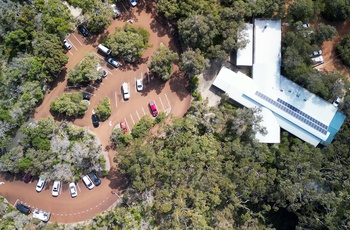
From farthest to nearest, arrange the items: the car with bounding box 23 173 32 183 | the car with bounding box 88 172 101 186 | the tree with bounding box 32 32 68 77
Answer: the car with bounding box 88 172 101 186 < the car with bounding box 23 173 32 183 < the tree with bounding box 32 32 68 77

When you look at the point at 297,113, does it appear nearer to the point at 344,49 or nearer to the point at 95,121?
the point at 344,49

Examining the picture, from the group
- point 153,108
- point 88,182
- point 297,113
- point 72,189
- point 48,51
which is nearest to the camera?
point 48,51

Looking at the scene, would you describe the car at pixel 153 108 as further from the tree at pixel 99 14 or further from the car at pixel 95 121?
the tree at pixel 99 14

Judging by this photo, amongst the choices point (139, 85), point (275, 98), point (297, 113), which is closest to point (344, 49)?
point (297, 113)

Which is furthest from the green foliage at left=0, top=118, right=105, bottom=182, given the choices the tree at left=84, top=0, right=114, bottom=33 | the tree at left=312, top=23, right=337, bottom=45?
the tree at left=312, top=23, right=337, bottom=45

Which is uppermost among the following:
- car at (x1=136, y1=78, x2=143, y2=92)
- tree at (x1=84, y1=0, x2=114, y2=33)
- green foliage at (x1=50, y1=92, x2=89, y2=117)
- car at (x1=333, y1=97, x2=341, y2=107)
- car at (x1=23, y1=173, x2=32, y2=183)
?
tree at (x1=84, y1=0, x2=114, y2=33)

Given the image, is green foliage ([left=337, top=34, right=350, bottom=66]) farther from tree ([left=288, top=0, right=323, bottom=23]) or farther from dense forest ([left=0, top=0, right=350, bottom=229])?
tree ([left=288, top=0, right=323, bottom=23])

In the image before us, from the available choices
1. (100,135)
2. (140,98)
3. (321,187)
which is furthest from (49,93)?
(321,187)
